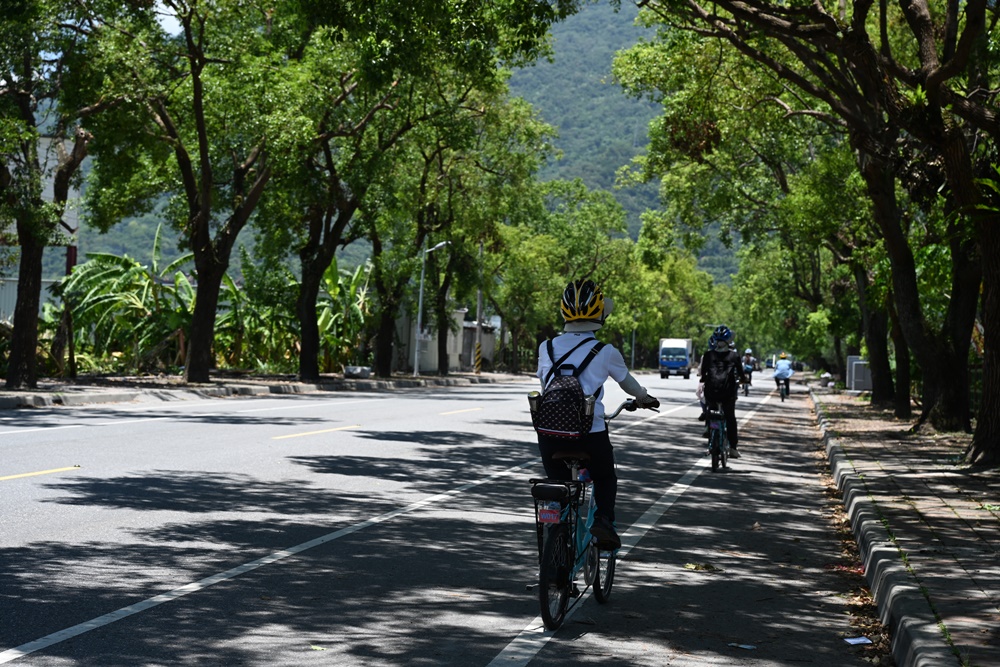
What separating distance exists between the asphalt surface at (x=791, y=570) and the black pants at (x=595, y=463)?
69 cm

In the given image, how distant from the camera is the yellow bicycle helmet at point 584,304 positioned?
7043mm

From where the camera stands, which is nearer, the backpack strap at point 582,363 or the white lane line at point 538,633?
the white lane line at point 538,633

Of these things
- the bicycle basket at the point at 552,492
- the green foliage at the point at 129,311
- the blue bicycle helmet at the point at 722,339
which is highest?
the green foliage at the point at 129,311

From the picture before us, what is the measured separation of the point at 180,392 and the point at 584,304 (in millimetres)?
22874

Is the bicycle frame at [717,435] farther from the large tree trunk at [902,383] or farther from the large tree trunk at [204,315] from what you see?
the large tree trunk at [204,315]

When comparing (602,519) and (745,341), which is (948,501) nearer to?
(602,519)

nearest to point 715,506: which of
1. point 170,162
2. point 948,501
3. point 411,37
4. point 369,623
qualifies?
point 948,501

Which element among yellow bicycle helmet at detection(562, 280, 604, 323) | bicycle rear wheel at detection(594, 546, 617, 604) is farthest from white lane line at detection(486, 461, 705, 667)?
yellow bicycle helmet at detection(562, 280, 604, 323)

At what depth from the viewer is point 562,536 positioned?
6555 millimetres

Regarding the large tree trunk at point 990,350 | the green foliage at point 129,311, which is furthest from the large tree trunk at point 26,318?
the large tree trunk at point 990,350

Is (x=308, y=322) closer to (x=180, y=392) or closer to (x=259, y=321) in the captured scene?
(x=259, y=321)

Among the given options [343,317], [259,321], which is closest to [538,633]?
[259,321]

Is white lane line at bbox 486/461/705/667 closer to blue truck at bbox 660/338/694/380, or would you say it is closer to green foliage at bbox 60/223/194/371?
green foliage at bbox 60/223/194/371

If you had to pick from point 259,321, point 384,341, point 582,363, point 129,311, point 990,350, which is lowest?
point 582,363
